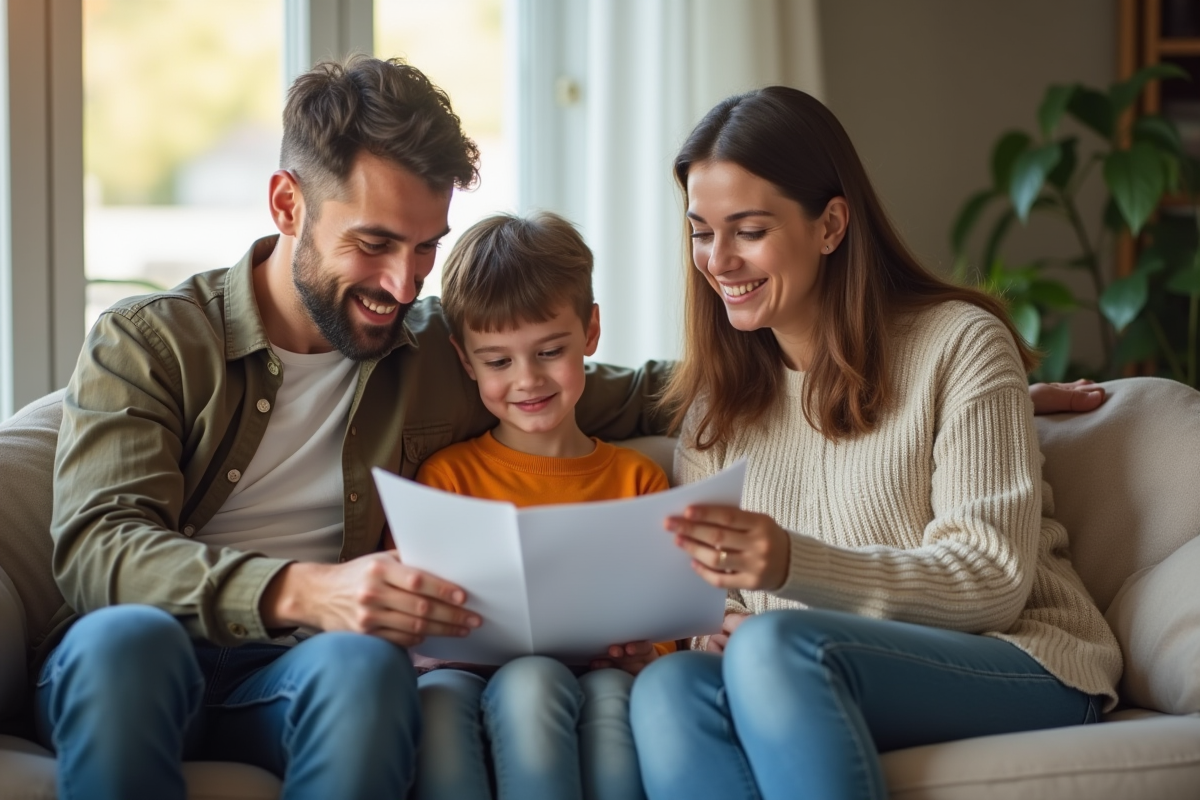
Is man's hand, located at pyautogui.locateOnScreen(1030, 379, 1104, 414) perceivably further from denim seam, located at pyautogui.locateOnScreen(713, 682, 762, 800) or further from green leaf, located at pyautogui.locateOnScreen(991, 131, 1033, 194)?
green leaf, located at pyautogui.locateOnScreen(991, 131, 1033, 194)

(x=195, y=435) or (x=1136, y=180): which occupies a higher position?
(x=1136, y=180)

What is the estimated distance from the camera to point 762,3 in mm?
3084

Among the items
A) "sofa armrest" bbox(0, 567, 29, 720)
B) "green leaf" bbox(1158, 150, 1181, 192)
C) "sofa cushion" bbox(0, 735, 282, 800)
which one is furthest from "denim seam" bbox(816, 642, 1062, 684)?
"green leaf" bbox(1158, 150, 1181, 192)

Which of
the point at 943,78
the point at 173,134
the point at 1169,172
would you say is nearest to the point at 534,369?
the point at 173,134

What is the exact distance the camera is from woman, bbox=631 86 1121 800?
4.65ft

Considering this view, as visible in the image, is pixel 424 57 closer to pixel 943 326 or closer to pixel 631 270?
pixel 631 270

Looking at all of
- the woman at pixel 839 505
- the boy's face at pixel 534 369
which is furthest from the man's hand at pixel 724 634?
the boy's face at pixel 534 369

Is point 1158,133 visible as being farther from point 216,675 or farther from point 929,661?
point 216,675

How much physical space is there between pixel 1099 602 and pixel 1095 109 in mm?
1717

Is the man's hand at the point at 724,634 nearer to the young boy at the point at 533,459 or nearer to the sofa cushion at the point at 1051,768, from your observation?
the young boy at the point at 533,459

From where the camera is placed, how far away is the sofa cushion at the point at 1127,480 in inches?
71.8

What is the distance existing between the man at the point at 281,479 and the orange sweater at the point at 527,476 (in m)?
0.05

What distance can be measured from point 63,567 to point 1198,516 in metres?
1.54

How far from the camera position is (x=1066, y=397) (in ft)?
6.52
